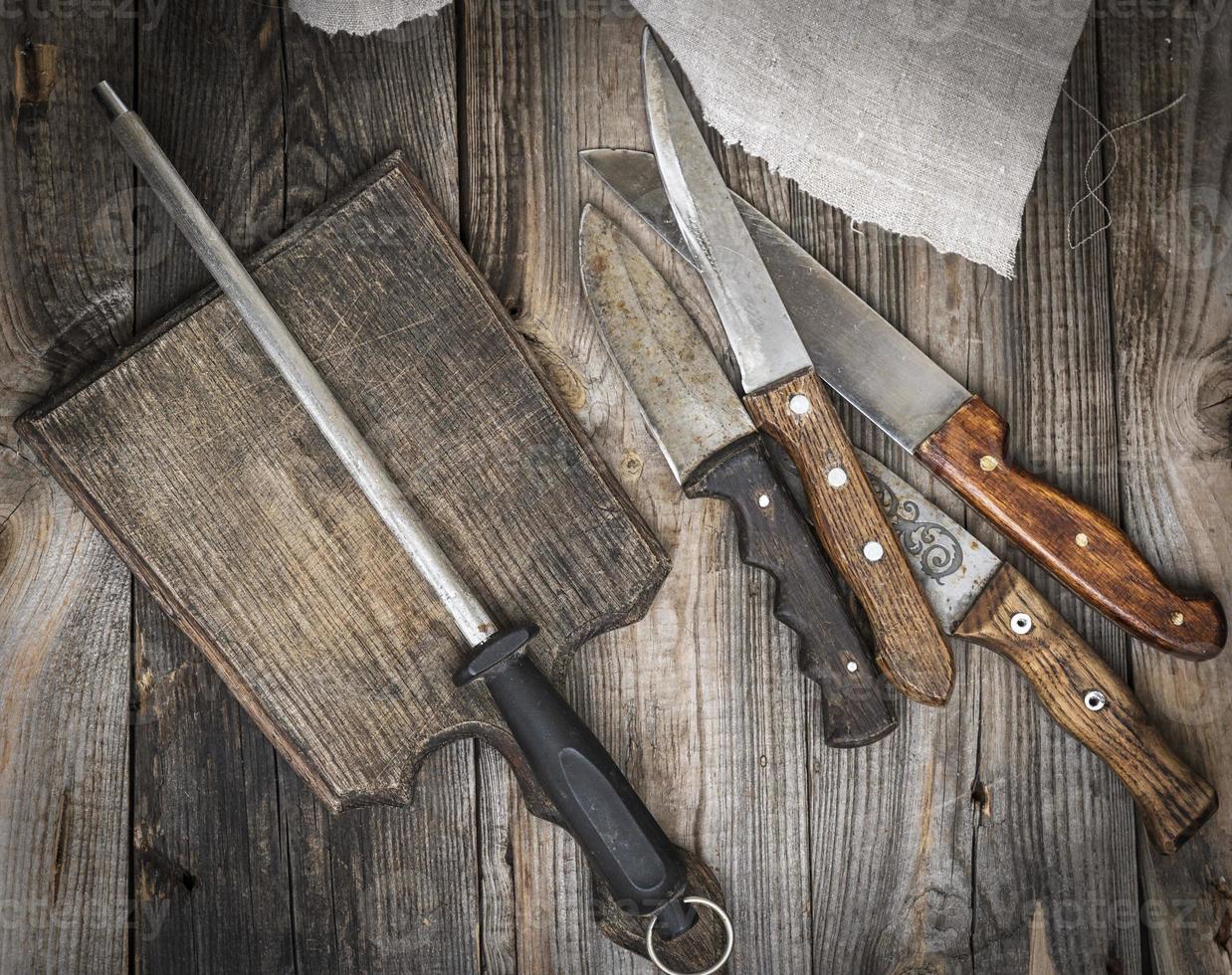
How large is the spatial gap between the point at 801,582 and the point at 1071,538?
23cm

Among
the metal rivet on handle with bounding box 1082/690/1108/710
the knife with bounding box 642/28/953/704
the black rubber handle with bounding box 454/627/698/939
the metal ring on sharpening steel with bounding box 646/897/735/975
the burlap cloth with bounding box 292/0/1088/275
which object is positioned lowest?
the metal ring on sharpening steel with bounding box 646/897/735/975

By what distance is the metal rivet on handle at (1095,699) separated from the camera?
769mm

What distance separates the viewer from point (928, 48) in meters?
0.79

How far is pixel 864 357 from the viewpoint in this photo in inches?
30.8

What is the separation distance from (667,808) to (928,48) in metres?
0.71

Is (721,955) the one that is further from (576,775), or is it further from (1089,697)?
(1089,697)

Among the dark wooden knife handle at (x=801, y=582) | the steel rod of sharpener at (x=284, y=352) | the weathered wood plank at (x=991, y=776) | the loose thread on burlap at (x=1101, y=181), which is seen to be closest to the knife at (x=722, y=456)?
the dark wooden knife handle at (x=801, y=582)

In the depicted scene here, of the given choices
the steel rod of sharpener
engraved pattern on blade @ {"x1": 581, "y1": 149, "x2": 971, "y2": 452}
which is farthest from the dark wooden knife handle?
the steel rod of sharpener

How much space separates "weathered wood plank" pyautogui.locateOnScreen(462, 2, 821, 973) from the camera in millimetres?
811

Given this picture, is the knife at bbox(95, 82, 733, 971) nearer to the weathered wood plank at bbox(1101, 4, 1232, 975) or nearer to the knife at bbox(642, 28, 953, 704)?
the knife at bbox(642, 28, 953, 704)

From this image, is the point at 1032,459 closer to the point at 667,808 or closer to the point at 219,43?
the point at 667,808

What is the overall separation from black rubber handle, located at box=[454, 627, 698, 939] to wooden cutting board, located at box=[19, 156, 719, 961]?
0.20 feet

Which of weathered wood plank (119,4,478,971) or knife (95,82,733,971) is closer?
knife (95,82,733,971)

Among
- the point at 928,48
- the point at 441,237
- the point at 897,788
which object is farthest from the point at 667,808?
the point at 928,48
